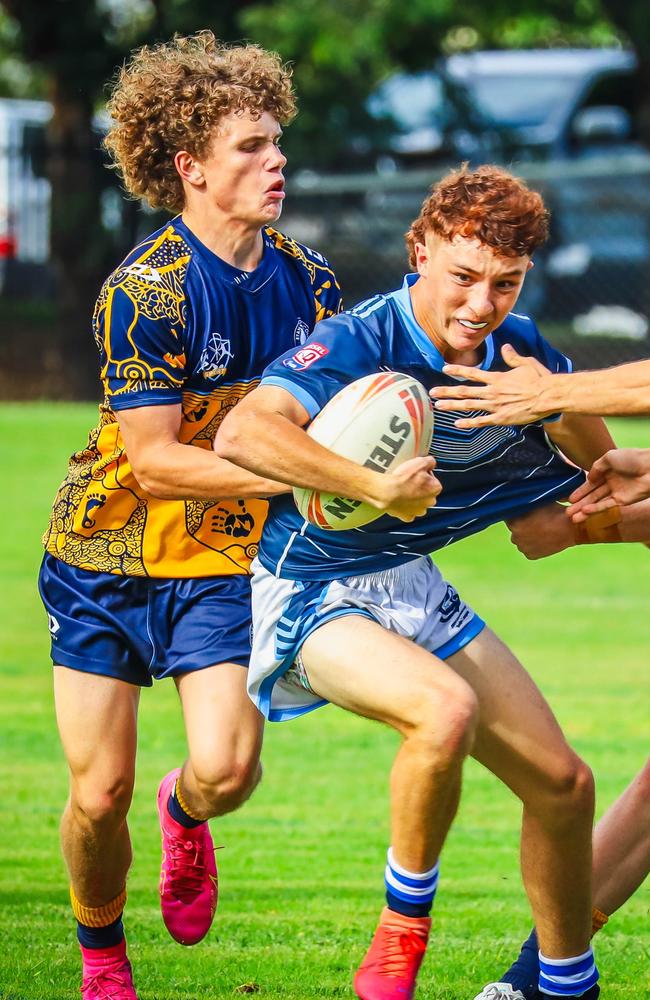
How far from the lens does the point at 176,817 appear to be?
5.07m

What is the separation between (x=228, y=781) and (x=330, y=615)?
2.62 feet

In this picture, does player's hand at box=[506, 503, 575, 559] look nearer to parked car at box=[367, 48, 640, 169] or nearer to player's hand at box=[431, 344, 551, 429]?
player's hand at box=[431, 344, 551, 429]

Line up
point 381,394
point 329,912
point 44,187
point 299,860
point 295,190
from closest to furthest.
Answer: point 381,394 → point 329,912 → point 299,860 → point 295,190 → point 44,187

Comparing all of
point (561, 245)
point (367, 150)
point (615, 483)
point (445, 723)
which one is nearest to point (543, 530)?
point (615, 483)

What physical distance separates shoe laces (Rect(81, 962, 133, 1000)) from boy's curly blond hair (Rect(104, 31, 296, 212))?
7.71ft

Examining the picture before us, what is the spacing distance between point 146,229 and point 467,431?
50.1ft

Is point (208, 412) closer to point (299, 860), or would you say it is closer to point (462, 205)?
point (462, 205)

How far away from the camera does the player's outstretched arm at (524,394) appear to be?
162 inches

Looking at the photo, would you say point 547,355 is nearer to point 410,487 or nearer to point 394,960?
point 410,487

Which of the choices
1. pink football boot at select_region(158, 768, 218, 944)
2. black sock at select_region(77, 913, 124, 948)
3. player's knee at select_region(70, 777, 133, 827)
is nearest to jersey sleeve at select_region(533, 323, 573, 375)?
player's knee at select_region(70, 777, 133, 827)

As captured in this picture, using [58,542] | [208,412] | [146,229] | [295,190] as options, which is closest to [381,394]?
[208,412]

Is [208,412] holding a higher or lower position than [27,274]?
higher

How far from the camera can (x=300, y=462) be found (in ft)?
Result: 13.0

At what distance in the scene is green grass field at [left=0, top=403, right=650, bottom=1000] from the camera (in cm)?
511
